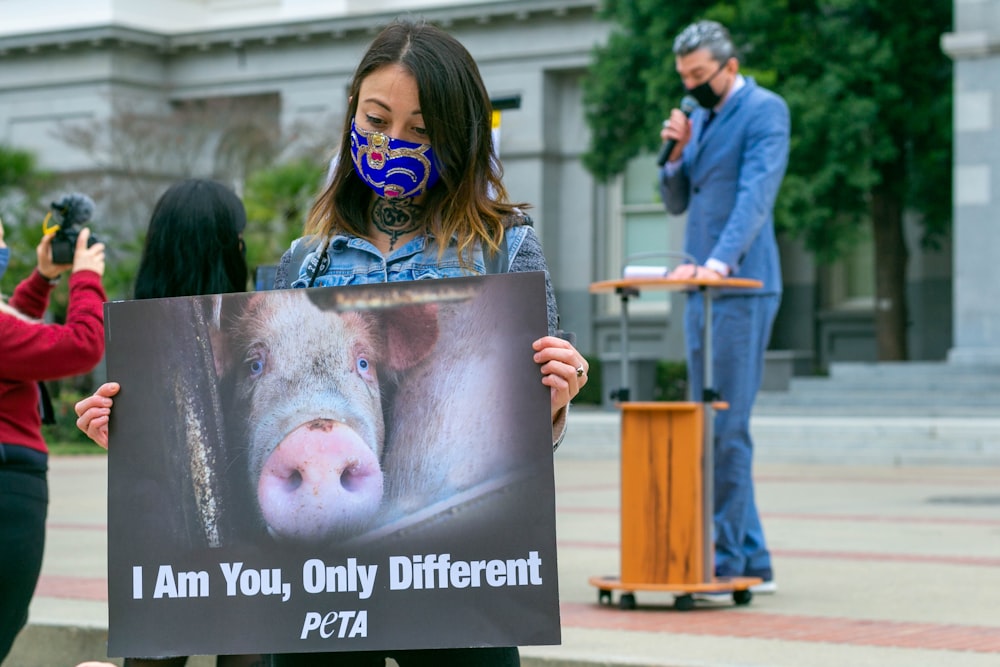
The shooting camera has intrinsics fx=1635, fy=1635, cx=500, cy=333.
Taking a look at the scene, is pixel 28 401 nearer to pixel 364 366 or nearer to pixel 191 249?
pixel 191 249

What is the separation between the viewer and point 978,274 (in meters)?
23.1

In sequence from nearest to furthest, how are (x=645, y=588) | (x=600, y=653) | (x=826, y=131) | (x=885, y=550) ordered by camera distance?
(x=600, y=653), (x=645, y=588), (x=885, y=550), (x=826, y=131)

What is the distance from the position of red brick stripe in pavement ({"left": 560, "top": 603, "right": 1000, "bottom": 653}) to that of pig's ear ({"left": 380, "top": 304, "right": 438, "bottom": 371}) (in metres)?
3.62

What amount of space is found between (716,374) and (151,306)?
460 centimetres

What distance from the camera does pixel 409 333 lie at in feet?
9.65

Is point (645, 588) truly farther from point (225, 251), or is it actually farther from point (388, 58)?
point (388, 58)

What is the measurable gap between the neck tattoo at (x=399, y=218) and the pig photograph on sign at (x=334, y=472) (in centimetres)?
29

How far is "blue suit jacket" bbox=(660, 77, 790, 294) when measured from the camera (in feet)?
23.7

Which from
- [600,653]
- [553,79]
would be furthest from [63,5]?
[600,653]

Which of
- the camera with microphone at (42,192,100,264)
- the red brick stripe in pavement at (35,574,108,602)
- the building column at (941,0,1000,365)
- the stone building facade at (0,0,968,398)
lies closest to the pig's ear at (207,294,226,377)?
the camera with microphone at (42,192,100,264)

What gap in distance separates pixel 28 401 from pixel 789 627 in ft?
10.4

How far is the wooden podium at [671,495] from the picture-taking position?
23.0 ft

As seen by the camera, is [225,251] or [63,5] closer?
[225,251]

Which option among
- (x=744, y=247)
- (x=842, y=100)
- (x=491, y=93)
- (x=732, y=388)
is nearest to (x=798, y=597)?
(x=732, y=388)
